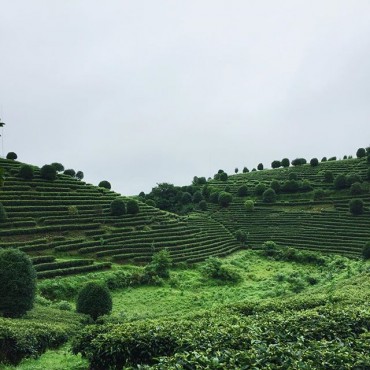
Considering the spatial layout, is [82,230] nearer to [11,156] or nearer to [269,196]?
[11,156]

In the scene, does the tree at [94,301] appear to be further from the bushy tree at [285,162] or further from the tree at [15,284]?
the bushy tree at [285,162]

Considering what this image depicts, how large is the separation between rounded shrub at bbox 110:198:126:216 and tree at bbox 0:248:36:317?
22.8 meters

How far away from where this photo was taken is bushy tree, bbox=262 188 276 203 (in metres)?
61.0

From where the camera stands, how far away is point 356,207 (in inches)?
2050

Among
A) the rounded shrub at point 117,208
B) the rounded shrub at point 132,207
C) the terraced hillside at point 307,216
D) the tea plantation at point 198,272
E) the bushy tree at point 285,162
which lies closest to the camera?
the tea plantation at point 198,272

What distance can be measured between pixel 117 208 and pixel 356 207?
2920 centimetres

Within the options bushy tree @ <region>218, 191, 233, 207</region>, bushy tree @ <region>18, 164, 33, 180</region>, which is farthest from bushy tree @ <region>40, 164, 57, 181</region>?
bushy tree @ <region>218, 191, 233, 207</region>

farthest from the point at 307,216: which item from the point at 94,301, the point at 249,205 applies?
the point at 94,301

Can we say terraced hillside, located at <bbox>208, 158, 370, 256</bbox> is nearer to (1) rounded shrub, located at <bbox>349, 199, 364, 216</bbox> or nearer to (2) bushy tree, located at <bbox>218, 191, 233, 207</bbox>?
(1) rounded shrub, located at <bbox>349, 199, 364, 216</bbox>

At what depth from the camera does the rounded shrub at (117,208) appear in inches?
1667

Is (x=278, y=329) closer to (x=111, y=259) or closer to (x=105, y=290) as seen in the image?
(x=105, y=290)

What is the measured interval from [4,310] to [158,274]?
562 inches

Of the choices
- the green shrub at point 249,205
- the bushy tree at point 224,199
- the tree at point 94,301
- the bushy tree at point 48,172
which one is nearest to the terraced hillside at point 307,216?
the green shrub at point 249,205

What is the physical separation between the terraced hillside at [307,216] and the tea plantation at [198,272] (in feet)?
0.68
